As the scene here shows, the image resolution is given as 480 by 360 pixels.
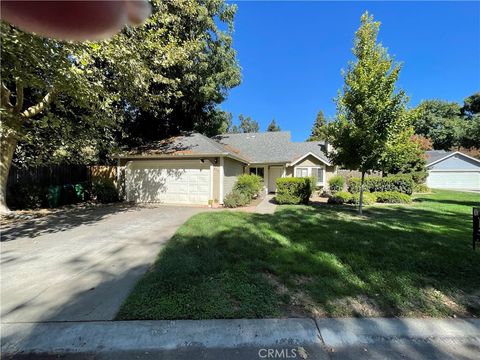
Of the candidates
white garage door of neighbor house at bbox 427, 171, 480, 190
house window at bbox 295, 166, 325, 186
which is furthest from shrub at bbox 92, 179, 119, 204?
white garage door of neighbor house at bbox 427, 171, 480, 190

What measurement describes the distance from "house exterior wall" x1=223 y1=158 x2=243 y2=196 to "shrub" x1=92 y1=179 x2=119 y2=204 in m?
6.29

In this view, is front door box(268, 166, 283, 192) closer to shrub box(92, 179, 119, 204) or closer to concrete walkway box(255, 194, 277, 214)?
concrete walkway box(255, 194, 277, 214)

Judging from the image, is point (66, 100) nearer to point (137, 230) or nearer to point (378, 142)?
point (137, 230)

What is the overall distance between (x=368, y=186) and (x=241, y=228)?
14.5 m

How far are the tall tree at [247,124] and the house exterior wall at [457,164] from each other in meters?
43.8

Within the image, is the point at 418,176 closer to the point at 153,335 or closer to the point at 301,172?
the point at 301,172

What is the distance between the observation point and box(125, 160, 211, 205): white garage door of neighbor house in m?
14.9

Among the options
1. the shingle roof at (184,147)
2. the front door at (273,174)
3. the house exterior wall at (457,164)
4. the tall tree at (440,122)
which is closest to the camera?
the shingle roof at (184,147)

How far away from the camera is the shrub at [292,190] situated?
14.8 m

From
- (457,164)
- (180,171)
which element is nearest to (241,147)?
(180,171)

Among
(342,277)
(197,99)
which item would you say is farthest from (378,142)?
(197,99)

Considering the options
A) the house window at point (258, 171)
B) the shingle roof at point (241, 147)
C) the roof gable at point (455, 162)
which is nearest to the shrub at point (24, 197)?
the shingle roof at point (241, 147)

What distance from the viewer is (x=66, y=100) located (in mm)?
13109

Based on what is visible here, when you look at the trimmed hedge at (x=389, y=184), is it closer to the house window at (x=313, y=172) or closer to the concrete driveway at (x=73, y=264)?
the house window at (x=313, y=172)
